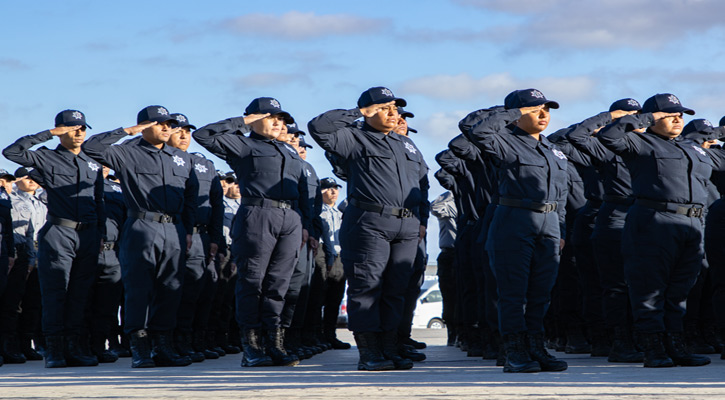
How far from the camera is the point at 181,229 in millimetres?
9547

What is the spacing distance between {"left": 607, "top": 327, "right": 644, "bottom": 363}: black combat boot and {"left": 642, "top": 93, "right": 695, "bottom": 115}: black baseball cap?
1993 mm

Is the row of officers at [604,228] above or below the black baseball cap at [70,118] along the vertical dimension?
below

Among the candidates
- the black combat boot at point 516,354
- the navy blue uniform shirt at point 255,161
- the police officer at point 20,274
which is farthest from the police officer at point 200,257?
the black combat boot at point 516,354

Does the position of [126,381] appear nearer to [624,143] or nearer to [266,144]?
[266,144]

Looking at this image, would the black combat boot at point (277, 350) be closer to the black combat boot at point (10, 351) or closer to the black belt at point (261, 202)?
the black belt at point (261, 202)

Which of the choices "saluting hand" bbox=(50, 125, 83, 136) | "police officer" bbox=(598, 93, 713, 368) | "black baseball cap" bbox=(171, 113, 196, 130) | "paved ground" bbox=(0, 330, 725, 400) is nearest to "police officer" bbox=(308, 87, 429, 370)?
"paved ground" bbox=(0, 330, 725, 400)

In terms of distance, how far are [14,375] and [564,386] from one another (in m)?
4.69

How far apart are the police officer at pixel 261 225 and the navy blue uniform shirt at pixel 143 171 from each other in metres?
0.56

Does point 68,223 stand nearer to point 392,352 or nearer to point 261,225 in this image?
point 261,225

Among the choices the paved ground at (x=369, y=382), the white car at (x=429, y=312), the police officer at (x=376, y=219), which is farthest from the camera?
the white car at (x=429, y=312)

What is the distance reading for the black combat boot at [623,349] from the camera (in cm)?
904

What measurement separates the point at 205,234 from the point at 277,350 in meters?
2.04

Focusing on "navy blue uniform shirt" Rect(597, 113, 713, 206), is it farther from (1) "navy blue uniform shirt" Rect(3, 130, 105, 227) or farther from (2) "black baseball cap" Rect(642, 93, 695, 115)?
(1) "navy blue uniform shirt" Rect(3, 130, 105, 227)

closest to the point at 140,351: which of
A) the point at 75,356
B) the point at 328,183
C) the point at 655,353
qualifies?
the point at 75,356
